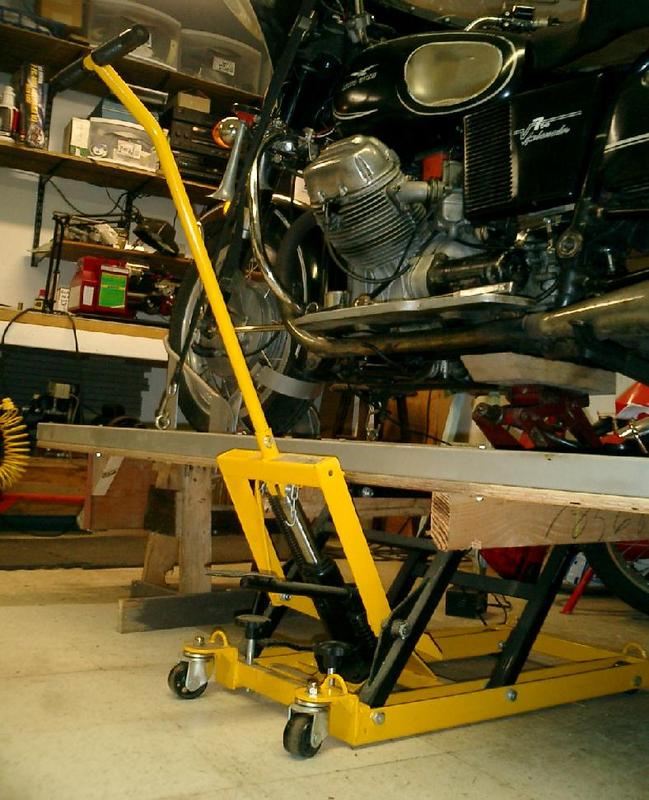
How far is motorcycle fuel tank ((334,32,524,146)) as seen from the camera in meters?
1.71

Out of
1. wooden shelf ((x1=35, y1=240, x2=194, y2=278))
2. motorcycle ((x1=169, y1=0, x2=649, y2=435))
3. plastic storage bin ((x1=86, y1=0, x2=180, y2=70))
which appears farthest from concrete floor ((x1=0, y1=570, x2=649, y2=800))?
plastic storage bin ((x1=86, y1=0, x2=180, y2=70))

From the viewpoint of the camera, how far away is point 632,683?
1874mm

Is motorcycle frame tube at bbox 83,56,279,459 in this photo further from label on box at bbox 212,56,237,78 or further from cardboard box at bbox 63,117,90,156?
label on box at bbox 212,56,237,78

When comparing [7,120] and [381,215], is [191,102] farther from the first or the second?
[381,215]

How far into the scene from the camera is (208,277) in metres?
1.79

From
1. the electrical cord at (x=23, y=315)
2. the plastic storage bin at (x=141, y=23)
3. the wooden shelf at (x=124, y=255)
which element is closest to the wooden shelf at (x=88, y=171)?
the wooden shelf at (x=124, y=255)

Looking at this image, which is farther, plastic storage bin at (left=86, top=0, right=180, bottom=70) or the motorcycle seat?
plastic storage bin at (left=86, top=0, right=180, bottom=70)

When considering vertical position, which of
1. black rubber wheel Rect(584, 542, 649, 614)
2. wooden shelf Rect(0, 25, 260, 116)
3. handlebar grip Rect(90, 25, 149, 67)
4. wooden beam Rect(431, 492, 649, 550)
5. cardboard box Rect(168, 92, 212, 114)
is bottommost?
black rubber wheel Rect(584, 542, 649, 614)

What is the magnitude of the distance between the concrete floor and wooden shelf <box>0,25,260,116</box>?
3.51m

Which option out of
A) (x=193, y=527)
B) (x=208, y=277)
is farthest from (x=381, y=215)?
(x=193, y=527)

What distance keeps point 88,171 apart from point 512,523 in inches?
160

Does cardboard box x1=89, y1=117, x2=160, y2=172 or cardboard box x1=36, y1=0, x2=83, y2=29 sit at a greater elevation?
cardboard box x1=36, y1=0, x2=83, y2=29

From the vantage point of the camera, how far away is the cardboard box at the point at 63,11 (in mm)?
4296

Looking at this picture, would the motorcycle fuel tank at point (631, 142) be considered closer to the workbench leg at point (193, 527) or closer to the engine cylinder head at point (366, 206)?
the engine cylinder head at point (366, 206)
